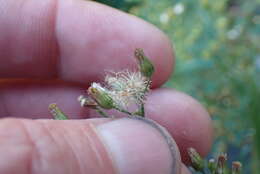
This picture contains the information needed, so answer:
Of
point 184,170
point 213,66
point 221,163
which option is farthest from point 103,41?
point 213,66

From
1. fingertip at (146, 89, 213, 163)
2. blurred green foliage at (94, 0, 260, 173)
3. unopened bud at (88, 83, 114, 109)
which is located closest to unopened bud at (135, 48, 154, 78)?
unopened bud at (88, 83, 114, 109)

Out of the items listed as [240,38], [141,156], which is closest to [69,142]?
[141,156]

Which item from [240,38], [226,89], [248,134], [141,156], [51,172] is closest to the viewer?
[51,172]

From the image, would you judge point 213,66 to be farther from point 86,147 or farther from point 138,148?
point 86,147

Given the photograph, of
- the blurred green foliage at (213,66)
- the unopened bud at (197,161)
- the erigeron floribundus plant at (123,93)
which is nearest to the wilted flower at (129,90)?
the erigeron floribundus plant at (123,93)

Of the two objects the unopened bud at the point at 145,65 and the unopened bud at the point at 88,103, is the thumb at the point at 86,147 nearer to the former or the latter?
the unopened bud at the point at 88,103

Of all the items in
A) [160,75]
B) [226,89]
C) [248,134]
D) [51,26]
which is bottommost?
[248,134]

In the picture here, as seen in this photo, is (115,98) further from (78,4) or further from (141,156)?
(78,4)
